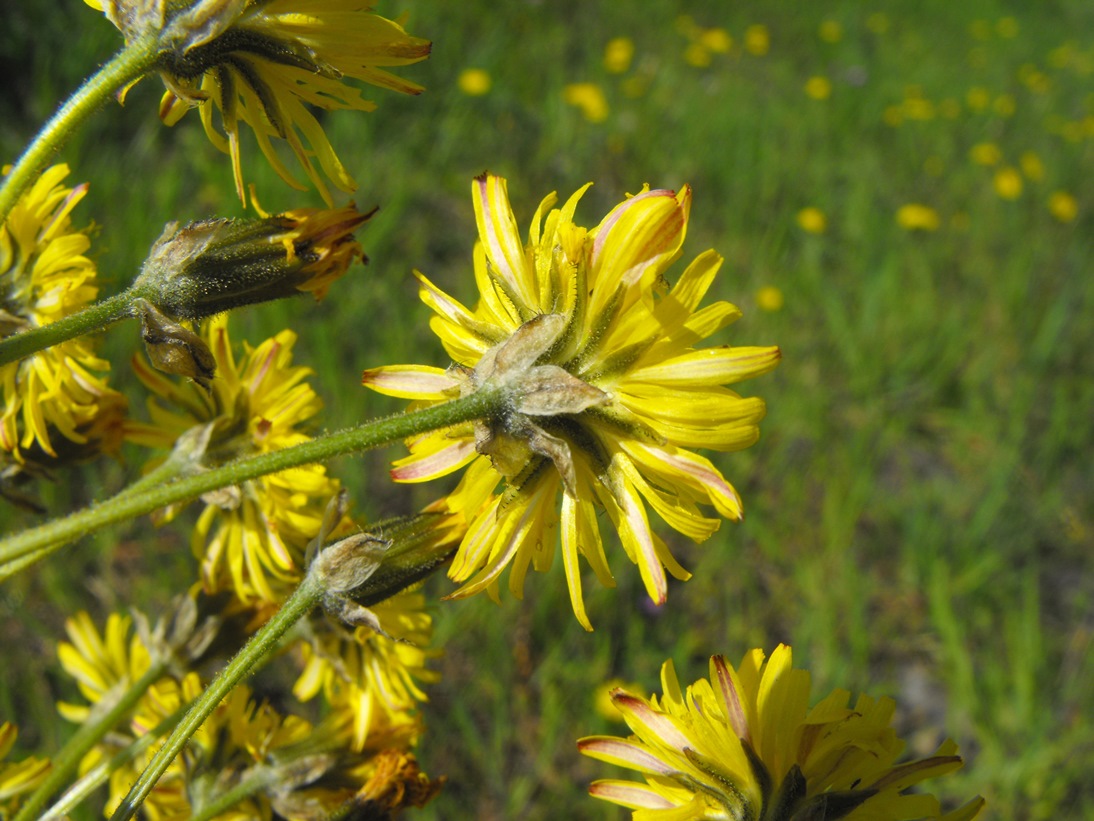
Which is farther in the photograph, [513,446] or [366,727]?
[366,727]

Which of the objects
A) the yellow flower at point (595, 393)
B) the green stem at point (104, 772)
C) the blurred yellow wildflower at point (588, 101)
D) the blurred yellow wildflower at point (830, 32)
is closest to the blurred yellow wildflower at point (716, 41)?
the blurred yellow wildflower at point (830, 32)

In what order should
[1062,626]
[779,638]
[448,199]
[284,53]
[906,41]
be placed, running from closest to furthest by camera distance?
[284,53], [779,638], [1062,626], [448,199], [906,41]

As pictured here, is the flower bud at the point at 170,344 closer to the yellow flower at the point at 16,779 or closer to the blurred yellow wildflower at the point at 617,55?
the yellow flower at the point at 16,779

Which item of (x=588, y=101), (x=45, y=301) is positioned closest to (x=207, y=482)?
(x=45, y=301)

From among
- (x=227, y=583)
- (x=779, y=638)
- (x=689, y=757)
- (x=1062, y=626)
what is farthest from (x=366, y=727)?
(x=1062, y=626)

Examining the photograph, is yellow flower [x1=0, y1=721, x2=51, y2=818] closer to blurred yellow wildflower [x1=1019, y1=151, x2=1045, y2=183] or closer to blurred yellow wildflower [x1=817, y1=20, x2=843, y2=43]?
blurred yellow wildflower [x1=1019, y1=151, x2=1045, y2=183]

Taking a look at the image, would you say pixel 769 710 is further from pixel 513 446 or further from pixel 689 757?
pixel 513 446
